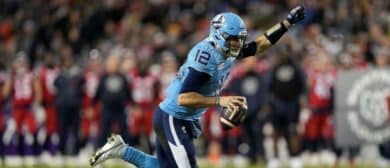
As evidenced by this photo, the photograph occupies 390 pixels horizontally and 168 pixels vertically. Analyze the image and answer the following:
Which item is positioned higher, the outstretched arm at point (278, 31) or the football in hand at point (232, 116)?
the outstretched arm at point (278, 31)

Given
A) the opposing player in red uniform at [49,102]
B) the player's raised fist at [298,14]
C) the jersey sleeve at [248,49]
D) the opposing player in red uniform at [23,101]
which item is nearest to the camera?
the jersey sleeve at [248,49]

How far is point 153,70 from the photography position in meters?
19.8

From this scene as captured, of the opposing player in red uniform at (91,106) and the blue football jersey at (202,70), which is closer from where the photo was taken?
the blue football jersey at (202,70)

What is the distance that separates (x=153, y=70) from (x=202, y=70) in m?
10.3

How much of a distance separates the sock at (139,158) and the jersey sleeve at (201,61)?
41.4 inches

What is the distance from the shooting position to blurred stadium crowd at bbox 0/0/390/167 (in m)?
18.1

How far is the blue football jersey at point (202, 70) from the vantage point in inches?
375

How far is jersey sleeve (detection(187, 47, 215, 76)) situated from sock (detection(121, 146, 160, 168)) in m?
1.05

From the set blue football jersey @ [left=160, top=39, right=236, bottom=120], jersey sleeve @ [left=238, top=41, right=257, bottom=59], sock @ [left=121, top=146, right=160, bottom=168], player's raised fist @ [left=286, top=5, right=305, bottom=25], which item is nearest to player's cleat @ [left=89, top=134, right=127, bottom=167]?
sock @ [left=121, top=146, right=160, bottom=168]

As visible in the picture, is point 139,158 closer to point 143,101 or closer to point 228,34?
point 228,34

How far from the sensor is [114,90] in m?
18.7

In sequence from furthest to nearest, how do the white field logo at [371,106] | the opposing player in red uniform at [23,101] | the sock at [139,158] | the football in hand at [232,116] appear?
the opposing player in red uniform at [23,101], the white field logo at [371,106], the sock at [139,158], the football in hand at [232,116]

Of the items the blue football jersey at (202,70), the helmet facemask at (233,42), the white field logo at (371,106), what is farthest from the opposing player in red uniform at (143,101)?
the helmet facemask at (233,42)

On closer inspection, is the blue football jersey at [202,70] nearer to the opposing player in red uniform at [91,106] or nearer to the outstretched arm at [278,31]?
the outstretched arm at [278,31]
